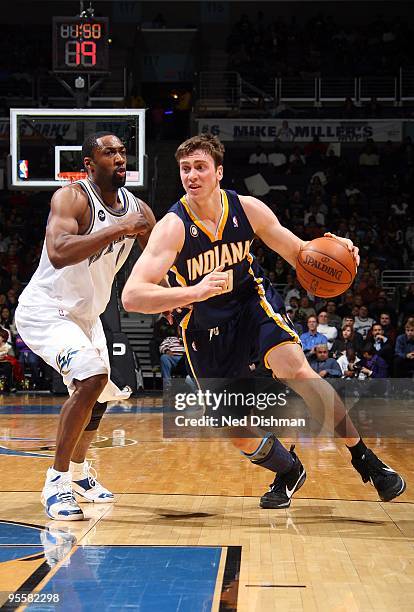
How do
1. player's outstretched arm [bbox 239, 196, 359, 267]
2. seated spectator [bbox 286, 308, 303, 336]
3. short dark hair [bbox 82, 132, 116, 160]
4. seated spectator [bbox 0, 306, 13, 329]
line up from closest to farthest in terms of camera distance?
player's outstretched arm [bbox 239, 196, 359, 267], short dark hair [bbox 82, 132, 116, 160], seated spectator [bbox 286, 308, 303, 336], seated spectator [bbox 0, 306, 13, 329]

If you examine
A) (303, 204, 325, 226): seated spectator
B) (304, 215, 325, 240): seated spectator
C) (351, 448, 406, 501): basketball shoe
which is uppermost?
(303, 204, 325, 226): seated spectator

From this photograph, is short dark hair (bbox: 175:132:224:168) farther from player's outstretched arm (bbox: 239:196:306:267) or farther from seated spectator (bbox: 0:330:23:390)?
seated spectator (bbox: 0:330:23:390)

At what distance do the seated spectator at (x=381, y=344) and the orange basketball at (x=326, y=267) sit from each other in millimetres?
7917

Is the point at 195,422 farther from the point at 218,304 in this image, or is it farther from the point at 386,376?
the point at 218,304

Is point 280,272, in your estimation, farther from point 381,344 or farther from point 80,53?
point 80,53

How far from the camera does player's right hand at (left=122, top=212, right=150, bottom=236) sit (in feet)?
15.5

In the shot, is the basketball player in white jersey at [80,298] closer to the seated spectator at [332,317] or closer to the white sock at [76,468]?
the white sock at [76,468]

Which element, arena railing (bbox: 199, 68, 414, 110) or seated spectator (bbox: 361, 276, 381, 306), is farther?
arena railing (bbox: 199, 68, 414, 110)

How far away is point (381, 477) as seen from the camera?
15.5 feet

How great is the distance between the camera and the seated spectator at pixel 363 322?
1341 centimetres

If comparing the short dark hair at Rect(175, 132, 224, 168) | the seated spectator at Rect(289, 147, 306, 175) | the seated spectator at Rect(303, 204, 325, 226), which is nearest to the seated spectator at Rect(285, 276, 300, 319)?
the seated spectator at Rect(303, 204, 325, 226)

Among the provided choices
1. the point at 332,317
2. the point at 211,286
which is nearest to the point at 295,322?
the point at 332,317

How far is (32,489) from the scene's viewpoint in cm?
570

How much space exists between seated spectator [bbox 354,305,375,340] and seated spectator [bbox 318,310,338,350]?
49 centimetres
